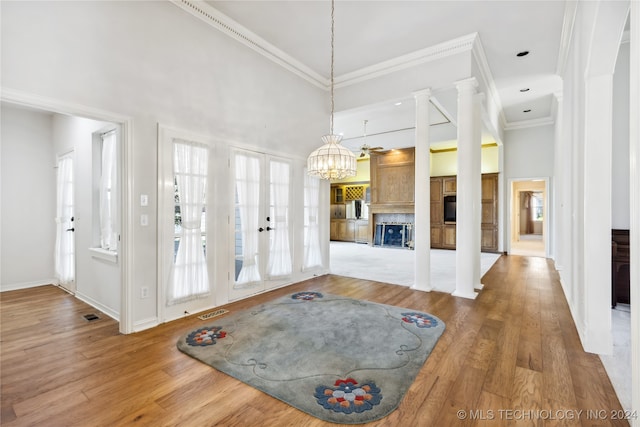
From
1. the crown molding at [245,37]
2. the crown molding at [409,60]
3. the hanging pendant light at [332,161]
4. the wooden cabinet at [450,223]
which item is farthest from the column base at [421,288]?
the wooden cabinet at [450,223]

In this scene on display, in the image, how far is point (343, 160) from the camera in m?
3.36

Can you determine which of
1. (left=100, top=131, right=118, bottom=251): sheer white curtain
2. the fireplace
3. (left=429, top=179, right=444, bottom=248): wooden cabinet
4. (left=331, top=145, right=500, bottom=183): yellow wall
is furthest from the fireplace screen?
(left=100, top=131, right=118, bottom=251): sheer white curtain

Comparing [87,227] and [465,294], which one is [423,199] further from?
[87,227]

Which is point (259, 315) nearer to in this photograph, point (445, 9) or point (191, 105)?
point (191, 105)

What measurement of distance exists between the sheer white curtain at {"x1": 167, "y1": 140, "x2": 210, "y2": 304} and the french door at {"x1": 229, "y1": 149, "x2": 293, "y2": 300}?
44 centimetres

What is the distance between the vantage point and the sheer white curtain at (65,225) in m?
4.51

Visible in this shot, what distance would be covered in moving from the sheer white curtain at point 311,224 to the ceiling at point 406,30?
5.27 ft

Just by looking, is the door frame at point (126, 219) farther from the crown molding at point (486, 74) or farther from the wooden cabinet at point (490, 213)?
the wooden cabinet at point (490, 213)

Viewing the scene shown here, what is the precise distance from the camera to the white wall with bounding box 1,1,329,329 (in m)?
2.41

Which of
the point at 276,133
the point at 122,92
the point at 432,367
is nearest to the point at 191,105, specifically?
the point at 122,92

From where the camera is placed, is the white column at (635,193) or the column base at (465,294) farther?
the column base at (465,294)

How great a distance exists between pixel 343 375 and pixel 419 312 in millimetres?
1734

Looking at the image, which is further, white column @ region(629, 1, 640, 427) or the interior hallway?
the interior hallway

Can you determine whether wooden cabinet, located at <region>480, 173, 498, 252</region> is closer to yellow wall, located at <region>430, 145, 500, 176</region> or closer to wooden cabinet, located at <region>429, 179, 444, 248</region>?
yellow wall, located at <region>430, 145, 500, 176</region>
